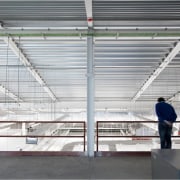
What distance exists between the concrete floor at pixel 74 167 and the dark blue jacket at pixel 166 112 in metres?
1.11

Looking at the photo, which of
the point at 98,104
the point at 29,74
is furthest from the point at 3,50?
the point at 98,104

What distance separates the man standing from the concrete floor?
0.64 metres

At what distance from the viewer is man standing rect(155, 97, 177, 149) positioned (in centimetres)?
600

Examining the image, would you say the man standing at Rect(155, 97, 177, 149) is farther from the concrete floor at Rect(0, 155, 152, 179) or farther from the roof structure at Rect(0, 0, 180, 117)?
the roof structure at Rect(0, 0, 180, 117)

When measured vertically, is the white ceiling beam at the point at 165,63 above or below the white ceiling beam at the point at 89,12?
below

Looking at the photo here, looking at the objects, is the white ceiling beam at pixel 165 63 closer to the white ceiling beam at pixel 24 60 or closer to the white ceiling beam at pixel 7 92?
the white ceiling beam at pixel 24 60

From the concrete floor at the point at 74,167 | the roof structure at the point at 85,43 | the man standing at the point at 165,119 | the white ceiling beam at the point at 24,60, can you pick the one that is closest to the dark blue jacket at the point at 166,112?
the man standing at the point at 165,119

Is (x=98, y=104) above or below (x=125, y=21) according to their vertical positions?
below

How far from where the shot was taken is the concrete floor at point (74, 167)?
14.9ft

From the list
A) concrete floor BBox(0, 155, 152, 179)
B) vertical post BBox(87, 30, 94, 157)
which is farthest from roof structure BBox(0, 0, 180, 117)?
concrete floor BBox(0, 155, 152, 179)

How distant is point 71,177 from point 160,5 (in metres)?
4.27

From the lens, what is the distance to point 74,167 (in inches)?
204

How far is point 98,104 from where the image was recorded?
16.7 m

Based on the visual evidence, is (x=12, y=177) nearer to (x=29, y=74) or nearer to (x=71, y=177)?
(x=71, y=177)
